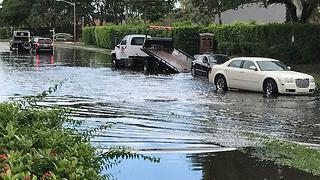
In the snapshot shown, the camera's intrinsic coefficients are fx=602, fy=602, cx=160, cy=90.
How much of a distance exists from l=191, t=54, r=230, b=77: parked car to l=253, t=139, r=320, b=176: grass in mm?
18171

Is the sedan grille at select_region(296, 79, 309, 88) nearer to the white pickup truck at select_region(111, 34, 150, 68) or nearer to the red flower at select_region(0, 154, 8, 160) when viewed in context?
the white pickup truck at select_region(111, 34, 150, 68)

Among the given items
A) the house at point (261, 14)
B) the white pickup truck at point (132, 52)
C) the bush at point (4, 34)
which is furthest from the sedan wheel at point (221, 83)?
the bush at point (4, 34)

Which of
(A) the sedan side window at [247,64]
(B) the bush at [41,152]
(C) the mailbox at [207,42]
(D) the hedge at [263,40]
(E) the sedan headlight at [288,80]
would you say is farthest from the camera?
(C) the mailbox at [207,42]

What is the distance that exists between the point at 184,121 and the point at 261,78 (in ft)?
28.2

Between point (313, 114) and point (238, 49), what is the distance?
78.1 feet

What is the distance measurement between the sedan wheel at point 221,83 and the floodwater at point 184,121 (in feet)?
1.88

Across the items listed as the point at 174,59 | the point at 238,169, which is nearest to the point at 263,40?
the point at 174,59

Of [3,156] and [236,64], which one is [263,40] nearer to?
[236,64]

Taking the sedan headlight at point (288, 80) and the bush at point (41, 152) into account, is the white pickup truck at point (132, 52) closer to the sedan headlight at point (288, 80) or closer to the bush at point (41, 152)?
the sedan headlight at point (288, 80)

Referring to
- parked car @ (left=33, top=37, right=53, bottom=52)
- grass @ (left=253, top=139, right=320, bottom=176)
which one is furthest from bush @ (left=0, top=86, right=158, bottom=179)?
parked car @ (left=33, top=37, right=53, bottom=52)

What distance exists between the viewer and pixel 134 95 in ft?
66.2

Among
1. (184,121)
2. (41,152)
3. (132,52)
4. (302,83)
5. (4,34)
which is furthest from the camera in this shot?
(4,34)

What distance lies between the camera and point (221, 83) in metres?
23.8

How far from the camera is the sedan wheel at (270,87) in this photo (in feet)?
70.1
